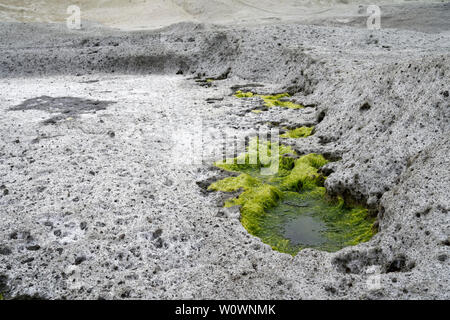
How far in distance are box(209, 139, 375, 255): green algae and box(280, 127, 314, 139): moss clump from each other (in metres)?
0.69

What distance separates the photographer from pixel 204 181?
5.17 metres

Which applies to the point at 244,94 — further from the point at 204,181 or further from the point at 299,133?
the point at 204,181

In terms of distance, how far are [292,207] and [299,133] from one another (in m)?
2.17

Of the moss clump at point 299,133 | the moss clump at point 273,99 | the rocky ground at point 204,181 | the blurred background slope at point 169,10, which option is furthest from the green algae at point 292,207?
the blurred background slope at point 169,10

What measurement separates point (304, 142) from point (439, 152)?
2.47 meters

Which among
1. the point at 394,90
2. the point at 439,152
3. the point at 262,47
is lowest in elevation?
the point at 439,152

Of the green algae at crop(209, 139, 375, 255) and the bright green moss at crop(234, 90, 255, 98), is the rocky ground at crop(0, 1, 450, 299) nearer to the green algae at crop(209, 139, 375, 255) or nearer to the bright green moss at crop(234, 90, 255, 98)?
the green algae at crop(209, 139, 375, 255)

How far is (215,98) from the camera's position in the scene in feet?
29.0

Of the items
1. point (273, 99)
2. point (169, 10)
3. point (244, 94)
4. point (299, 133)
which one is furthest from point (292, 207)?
point (169, 10)

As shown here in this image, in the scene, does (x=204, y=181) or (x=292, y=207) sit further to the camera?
(x=204, y=181)

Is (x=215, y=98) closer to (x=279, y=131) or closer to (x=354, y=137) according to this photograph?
(x=279, y=131)

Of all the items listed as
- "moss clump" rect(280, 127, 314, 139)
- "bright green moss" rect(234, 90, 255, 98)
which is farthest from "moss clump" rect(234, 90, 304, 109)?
"moss clump" rect(280, 127, 314, 139)

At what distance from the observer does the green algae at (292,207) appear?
159 inches
